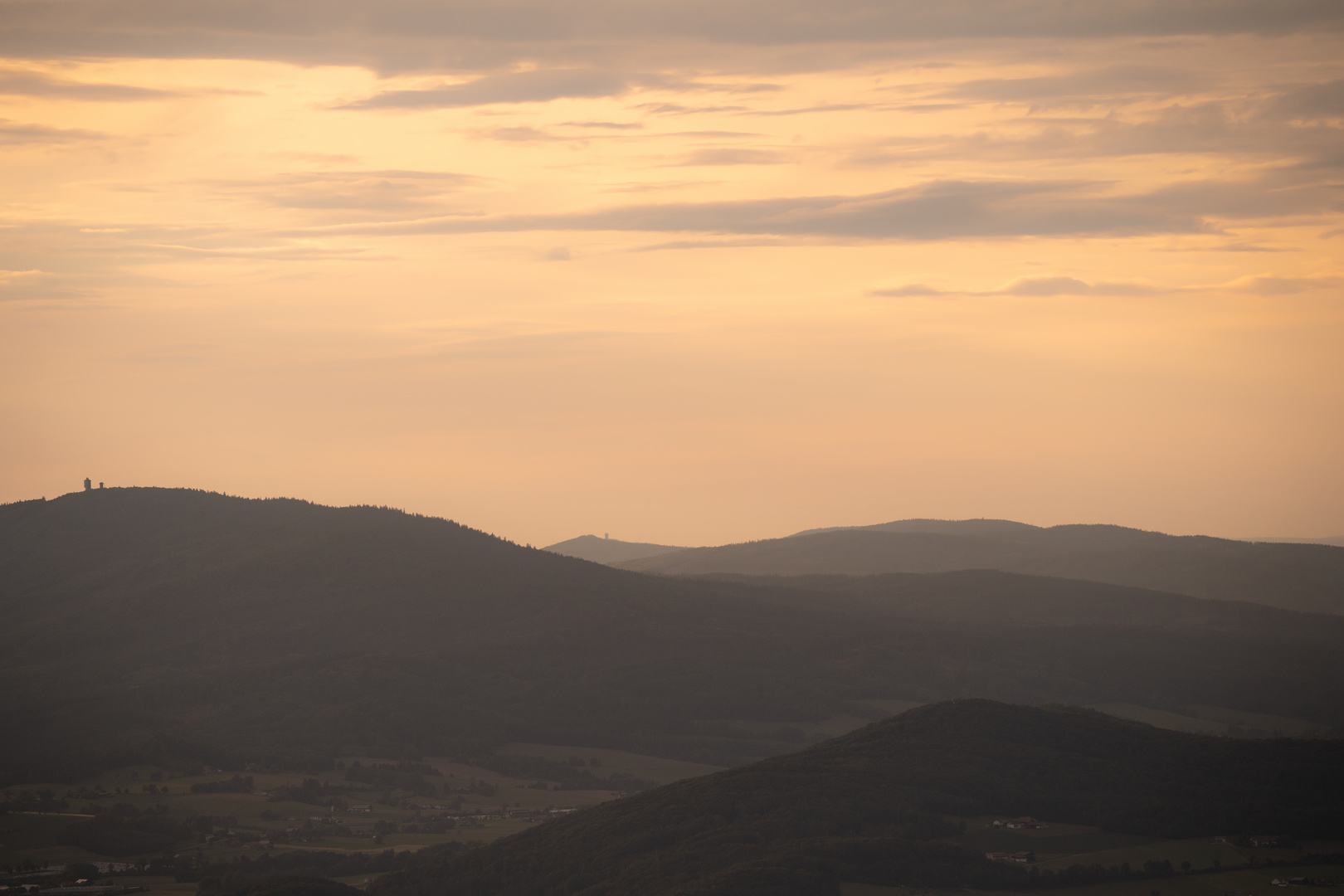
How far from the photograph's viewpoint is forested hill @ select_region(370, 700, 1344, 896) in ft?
369

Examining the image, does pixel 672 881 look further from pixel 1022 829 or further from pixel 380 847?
pixel 380 847

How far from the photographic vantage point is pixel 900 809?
12506 centimetres

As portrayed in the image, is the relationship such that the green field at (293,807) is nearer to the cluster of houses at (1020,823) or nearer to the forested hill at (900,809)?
the forested hill at (900,809)

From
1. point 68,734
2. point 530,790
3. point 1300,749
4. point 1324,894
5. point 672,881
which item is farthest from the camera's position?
point 68,734

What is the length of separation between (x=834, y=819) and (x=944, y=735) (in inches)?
1069

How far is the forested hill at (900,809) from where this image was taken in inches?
4424

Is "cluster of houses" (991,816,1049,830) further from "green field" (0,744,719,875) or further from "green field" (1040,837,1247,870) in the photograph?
"green field" (0,744,719,875)

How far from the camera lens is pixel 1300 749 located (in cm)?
13762

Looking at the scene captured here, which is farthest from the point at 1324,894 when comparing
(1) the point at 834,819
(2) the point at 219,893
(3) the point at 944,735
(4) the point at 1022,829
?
(2) the point at 219,893

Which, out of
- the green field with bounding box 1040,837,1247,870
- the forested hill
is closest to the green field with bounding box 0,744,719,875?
the forested hill

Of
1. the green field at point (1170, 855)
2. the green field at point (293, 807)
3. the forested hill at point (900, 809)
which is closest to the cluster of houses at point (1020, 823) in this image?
the forested hill at point (900, 809)

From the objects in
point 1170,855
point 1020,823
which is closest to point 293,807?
point 1020,823

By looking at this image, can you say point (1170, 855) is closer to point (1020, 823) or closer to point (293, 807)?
point (1020, 823)

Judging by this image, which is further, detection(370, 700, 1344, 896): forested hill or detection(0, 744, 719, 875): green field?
detection(0, 744, 719, 875): green field
